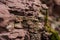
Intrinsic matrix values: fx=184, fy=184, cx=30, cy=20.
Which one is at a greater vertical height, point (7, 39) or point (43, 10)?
point (43, 10)

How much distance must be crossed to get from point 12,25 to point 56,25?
298cm

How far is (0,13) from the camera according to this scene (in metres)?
3.17

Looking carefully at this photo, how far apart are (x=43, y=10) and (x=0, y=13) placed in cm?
123

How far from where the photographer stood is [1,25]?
3125 mm

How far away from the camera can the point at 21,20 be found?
3412mm

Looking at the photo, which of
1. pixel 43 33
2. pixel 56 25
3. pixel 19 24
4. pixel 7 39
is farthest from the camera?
pixel 56 25

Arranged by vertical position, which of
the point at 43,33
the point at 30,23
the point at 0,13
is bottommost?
the point at 43,33

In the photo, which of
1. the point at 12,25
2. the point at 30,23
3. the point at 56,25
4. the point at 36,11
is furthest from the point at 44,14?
the point at 56,25

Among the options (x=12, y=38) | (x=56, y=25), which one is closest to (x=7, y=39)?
(x=12, y=38)

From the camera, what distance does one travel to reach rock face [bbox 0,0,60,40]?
318cm

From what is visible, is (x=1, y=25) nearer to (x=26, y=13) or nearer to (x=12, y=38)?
(x=12, y=38)

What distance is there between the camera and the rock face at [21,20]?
10.4 feet

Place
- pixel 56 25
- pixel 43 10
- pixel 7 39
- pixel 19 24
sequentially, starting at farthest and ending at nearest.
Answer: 1. pixel 56 25
2. pixel 43 10
3. pixel 19 24
4. pixel 7 39

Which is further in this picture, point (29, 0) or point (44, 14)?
point (44, 14)
